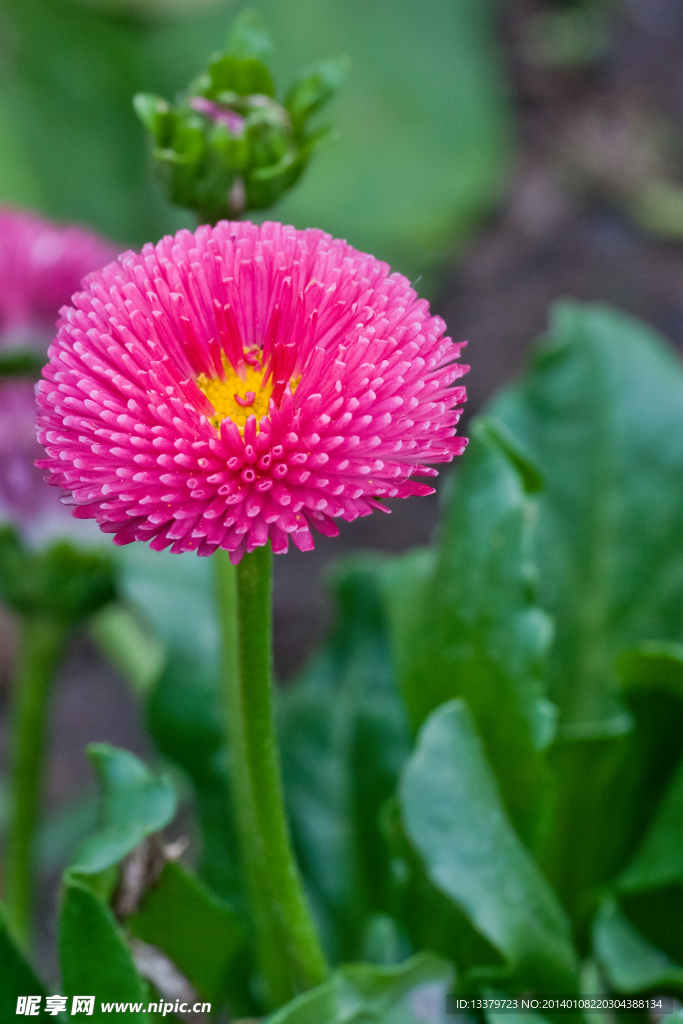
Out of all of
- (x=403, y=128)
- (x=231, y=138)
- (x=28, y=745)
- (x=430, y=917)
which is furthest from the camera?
(x=403, y=128)

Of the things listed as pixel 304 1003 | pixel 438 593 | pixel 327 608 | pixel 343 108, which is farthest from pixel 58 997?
pixel 343 108

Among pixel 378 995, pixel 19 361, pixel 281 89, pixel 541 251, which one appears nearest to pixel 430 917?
pixel 378 995

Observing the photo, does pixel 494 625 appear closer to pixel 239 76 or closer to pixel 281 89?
pixel 239 76

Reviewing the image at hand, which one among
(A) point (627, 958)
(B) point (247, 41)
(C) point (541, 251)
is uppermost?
(C) point (541, 251)

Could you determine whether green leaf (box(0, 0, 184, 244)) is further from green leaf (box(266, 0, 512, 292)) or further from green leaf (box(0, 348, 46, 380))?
green leaf (box(0, 348, 46, 380))

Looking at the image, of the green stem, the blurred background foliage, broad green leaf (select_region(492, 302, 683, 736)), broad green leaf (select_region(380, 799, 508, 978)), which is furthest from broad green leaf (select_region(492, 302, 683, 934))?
the blurred background foliage

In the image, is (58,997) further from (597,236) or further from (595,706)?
(597,236)
